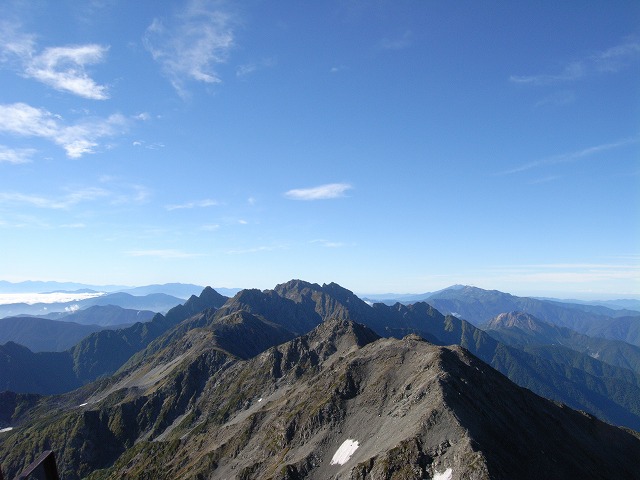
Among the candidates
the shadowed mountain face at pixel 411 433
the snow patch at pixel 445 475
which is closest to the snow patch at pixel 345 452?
the shadowed mountain face at pixel 411 433

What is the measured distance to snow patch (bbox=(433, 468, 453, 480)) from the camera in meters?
80.5

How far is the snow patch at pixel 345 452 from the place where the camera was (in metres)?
110

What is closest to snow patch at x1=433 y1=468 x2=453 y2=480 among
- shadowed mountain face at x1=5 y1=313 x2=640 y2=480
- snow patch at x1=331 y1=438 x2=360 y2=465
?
shadowed mountain face at x1=5 y1=313 x2=640 y2=480

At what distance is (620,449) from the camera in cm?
13388

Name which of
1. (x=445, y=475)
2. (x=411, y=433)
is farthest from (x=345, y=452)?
(x=445, y=475)

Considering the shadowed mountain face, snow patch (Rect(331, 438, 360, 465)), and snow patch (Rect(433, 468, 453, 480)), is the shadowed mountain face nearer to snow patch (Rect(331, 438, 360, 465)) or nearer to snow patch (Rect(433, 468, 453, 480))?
snow patch (Rect(433, 468, 453, 480))

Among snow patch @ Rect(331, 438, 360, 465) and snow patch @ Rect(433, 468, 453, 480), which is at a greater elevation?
snow patch @ Rect(433, 468, 453, 480)

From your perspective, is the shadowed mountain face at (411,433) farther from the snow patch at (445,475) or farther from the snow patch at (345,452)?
the snow patch at (345,452)

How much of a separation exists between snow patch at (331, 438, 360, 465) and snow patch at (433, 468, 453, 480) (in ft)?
104

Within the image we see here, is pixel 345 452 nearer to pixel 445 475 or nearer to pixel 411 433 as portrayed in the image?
pixel 411 433

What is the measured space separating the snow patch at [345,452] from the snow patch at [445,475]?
31.8m

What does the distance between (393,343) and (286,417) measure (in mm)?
47707

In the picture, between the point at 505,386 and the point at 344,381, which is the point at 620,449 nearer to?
the point at 505,386

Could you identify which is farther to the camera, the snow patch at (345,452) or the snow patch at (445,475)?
the snow patch at (345,452)
